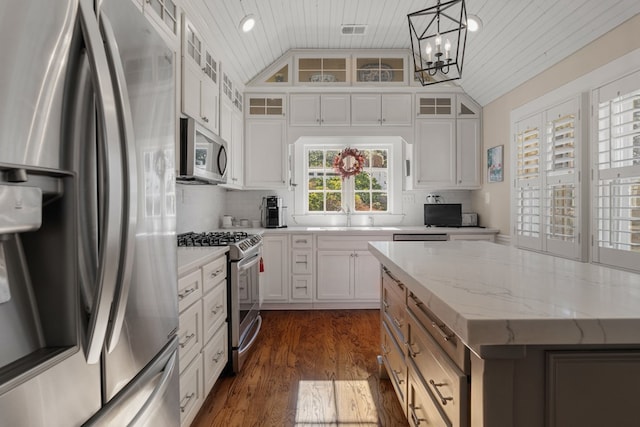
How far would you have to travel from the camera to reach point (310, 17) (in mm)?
3656

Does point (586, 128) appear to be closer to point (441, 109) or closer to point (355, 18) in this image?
point (441, 109)

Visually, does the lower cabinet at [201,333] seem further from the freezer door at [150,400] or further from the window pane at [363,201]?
the window pane at [363,201]

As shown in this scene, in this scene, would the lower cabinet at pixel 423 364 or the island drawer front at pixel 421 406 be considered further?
the island drawer front at pixel 421 406

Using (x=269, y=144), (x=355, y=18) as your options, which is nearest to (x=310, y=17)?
(x=355, y=18)

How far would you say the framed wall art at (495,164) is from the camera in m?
4.00

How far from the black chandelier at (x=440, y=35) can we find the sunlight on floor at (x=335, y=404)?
6.11 ft

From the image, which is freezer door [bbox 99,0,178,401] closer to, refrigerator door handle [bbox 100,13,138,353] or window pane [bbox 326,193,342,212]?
refrigerator door handle [bbox 100,13,138,353]

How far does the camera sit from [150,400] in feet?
3.19

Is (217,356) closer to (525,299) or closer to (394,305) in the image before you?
(394,305)

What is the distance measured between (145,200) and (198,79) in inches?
77.8

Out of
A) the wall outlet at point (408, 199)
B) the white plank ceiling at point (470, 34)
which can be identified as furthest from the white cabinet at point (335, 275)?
the white plank ceiling at point (470, 34)

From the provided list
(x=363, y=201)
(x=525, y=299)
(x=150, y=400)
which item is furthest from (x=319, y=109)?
(x=150, y=400)

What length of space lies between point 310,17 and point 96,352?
368 centimetres

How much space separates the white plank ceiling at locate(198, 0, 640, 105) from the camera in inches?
106
